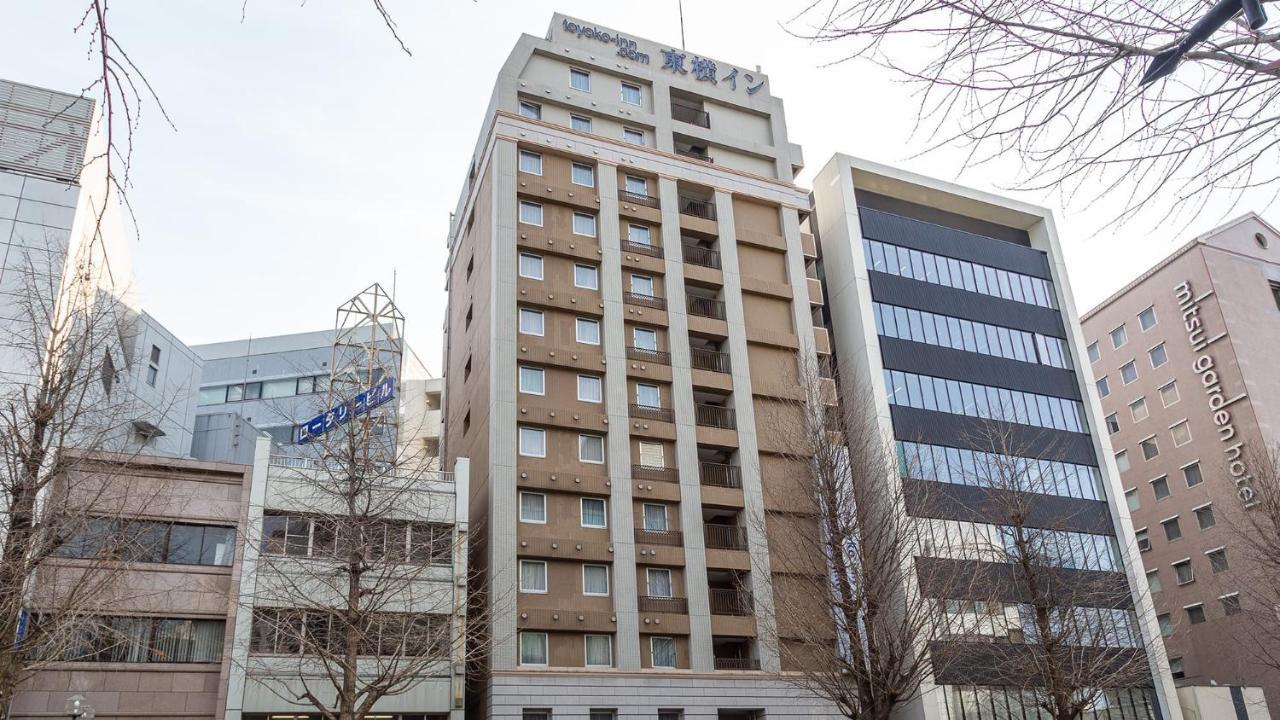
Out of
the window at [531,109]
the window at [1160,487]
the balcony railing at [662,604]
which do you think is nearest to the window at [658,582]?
the balcony railing at [662,604]

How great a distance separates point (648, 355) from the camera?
141ft

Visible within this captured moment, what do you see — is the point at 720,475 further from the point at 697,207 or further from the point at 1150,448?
the point at 1150,448

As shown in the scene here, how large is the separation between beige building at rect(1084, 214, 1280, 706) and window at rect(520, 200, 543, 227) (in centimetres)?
3762

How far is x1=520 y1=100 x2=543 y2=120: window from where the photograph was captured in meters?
46.5

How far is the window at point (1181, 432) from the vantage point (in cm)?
6062

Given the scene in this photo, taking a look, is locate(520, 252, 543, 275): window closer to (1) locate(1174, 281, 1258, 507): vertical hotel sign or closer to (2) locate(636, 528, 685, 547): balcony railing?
(2) locate(636, 528, 685, 547): balcony railing

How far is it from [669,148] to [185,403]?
26.3 meters

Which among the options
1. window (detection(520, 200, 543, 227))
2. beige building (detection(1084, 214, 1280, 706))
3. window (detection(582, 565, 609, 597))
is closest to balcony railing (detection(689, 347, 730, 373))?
window (detection(520, 200, 543, 227))

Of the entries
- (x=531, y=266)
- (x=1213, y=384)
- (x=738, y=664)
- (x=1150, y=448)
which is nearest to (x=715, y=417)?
(x=531, y=266)

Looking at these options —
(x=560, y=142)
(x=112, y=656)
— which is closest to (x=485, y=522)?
(x=112, y=656)

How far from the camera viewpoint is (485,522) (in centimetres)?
3800

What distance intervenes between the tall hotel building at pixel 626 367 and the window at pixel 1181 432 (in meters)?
28.6

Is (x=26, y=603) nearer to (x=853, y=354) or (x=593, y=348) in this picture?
(x=593, y=348)

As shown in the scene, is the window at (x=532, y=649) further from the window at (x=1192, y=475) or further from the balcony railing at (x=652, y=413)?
Result: the window at (x=1192, y=475)
